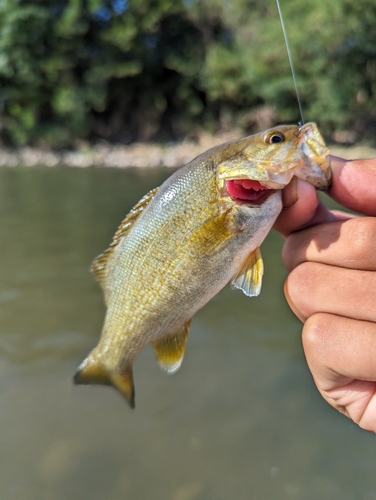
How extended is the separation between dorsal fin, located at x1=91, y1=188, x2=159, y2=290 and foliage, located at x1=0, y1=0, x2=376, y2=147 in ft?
66.2

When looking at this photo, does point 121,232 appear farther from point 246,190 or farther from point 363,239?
point 363,239

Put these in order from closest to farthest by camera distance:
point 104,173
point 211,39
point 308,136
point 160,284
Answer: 1. point 308,136
2. point 160,284
3. point 104,173
4. point 211,39

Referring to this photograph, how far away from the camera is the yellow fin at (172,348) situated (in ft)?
7.70

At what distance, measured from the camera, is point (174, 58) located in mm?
26891

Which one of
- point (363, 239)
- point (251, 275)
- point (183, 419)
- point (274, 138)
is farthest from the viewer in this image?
point (183, 419)

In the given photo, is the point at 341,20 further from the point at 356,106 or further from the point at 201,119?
the point at 201,119

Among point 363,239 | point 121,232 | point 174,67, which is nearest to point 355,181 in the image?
point 363,239

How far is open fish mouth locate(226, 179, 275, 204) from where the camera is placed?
6.65 feet

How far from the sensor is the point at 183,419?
3.84m

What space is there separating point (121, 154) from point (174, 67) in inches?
308

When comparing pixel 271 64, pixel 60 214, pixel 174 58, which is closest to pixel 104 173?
pixel 60 214

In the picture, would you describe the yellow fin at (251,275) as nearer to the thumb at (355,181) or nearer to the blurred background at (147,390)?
the thumb at (355,181)

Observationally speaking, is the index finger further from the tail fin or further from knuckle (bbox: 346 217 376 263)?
the tail fin

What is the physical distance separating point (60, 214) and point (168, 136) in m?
19.8
